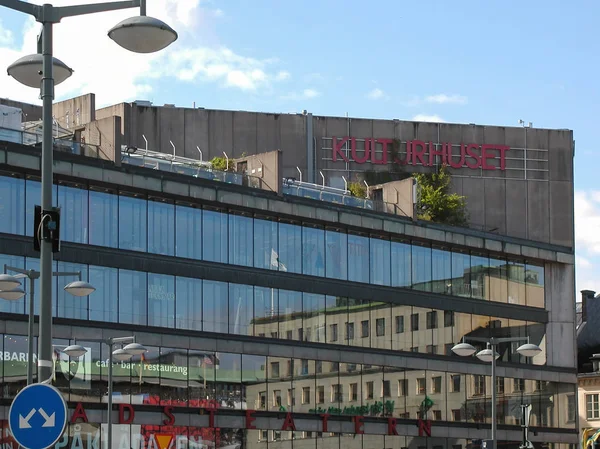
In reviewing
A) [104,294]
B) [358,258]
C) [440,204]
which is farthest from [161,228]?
[440,204]

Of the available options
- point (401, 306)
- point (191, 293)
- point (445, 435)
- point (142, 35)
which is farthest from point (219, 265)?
point (142, 35)

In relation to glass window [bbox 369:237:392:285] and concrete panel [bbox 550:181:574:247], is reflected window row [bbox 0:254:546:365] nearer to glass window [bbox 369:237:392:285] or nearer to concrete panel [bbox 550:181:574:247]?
glass window [bbox 369:237:392:285]

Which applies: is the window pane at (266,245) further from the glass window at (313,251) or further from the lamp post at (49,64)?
the lamp post at (49,64)

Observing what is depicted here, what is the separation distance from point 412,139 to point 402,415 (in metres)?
21.3

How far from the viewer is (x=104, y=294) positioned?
55.1m

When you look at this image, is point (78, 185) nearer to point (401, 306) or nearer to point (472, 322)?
point (401, 306)

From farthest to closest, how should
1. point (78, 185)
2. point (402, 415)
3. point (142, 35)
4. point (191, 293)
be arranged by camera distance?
point (402, 415), point (191, 293), point (78, 185), point (142, 35)

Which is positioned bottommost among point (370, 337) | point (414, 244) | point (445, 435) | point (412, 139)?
point (445, 435)

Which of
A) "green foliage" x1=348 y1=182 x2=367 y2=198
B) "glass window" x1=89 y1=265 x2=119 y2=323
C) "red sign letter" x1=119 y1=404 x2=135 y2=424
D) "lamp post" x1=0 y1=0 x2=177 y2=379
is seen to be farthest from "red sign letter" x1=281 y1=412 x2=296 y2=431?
"lamp post" x1=0 y1=0 x2=177 y2=379

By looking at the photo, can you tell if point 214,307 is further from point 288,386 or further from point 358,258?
point 358,258

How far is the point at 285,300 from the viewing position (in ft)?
204

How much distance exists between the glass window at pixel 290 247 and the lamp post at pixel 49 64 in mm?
43715

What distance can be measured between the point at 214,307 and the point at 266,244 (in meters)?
4.50

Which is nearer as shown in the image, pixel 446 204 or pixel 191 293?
pixel 191 293
